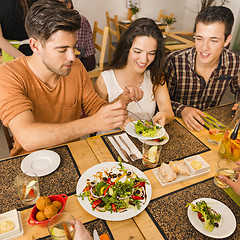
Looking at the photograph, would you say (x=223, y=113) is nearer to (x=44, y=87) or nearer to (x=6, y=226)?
(x=44, y=87)

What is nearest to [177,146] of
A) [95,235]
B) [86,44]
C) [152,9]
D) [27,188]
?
[95,235]

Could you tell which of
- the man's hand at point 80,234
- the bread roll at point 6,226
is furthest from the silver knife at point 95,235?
the bread roll at point 6,226

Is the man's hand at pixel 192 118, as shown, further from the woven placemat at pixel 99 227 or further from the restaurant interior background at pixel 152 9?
the restaurant interior background at pixel 152 9

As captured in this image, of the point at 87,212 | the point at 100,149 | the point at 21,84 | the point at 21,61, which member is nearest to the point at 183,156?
the point at 100,149

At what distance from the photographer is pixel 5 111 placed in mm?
1197

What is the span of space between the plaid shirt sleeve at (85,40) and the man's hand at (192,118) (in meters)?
2.29

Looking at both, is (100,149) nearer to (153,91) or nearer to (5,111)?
(5,111)

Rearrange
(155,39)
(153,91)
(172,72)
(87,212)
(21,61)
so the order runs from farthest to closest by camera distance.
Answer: (172,72), (153,91), (155,39), (21,61), (87,212)

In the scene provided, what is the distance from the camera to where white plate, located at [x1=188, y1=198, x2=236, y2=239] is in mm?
902

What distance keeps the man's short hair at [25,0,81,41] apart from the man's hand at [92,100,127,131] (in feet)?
1.69

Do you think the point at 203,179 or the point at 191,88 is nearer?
the point at 203,179

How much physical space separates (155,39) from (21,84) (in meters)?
1.04

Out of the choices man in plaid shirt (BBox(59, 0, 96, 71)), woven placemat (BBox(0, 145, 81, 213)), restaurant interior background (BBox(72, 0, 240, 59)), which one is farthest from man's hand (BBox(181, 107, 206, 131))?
restaurant interior background (BBox(72, 0, 240, 59))

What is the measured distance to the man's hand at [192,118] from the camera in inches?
62.5
